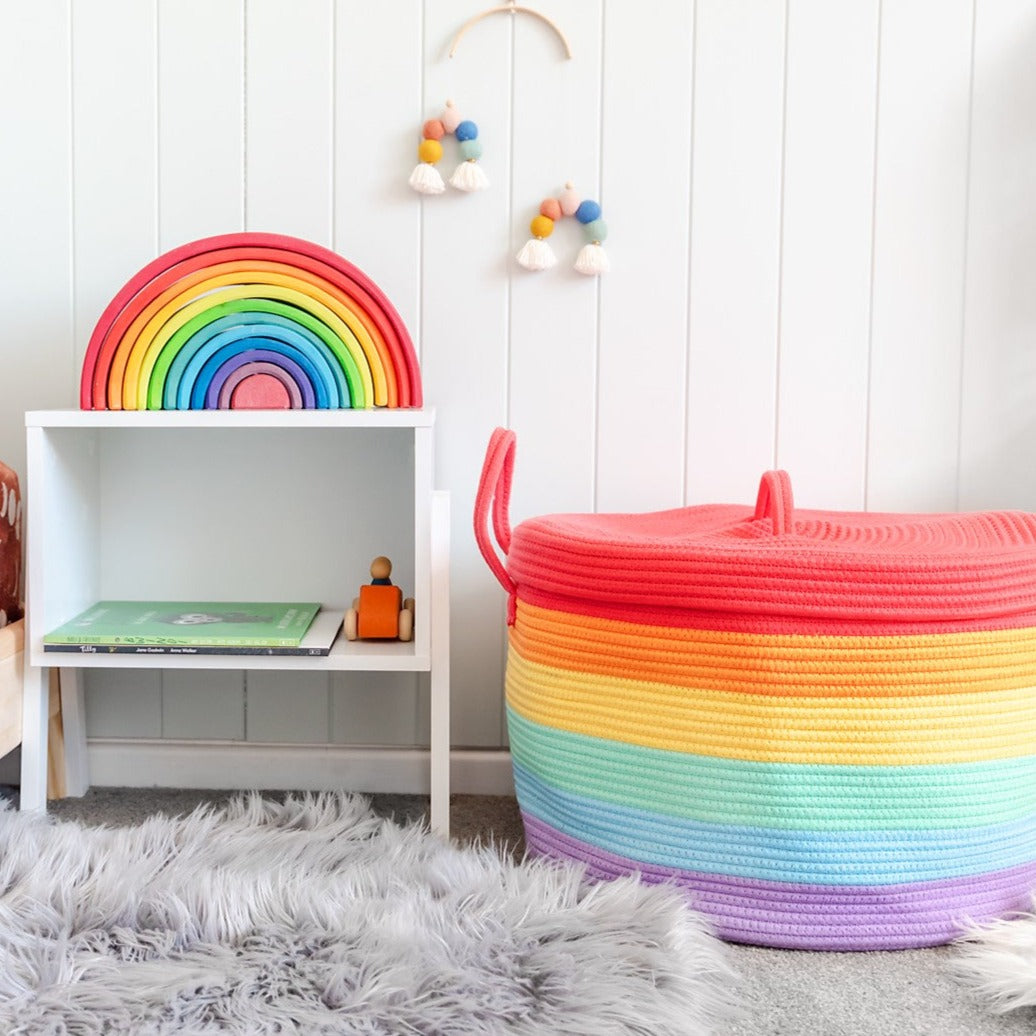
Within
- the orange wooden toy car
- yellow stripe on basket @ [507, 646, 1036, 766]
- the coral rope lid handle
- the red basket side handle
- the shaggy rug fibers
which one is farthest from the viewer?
the orange wooden toy car

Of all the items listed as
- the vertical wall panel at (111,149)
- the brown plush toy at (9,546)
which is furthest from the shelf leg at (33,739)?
the vertical wall panel at (111,149)

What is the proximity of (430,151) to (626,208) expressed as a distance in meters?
0.25

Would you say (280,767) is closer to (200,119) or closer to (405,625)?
(405,625)

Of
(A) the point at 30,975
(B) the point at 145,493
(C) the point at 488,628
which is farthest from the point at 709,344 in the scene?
(A) the point at 30,975

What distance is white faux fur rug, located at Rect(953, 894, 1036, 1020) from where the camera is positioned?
889mm

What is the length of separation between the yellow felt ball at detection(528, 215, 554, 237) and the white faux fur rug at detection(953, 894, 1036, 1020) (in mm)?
874

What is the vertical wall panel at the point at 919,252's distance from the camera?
4.42 feet

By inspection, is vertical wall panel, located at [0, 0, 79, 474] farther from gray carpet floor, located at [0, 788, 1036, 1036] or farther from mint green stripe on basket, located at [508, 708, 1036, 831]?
gray carpet floor, located at [0, 788, 1036, 1036]

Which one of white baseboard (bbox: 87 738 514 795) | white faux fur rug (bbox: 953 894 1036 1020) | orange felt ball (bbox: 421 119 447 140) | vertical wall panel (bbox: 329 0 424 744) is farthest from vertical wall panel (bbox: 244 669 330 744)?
white faux fur rug (bbox: 953 894 1036 1020)

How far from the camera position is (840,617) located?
945 millimetres

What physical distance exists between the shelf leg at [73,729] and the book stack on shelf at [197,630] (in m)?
0.10

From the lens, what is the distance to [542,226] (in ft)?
4.43

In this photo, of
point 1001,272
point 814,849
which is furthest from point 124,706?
point 1001,272

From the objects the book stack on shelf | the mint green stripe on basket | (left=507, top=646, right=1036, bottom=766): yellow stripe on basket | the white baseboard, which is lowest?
the white baseboard
